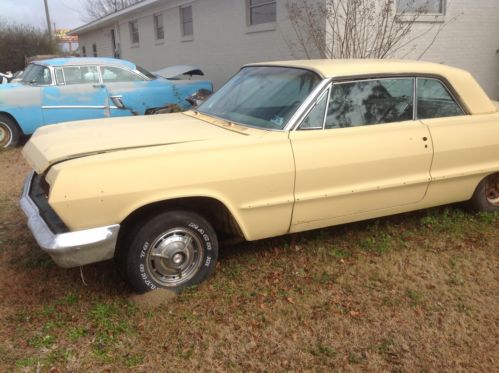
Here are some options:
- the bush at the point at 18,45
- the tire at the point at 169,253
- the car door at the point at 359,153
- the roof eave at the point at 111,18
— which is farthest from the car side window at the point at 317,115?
the bush at the point at 18,45

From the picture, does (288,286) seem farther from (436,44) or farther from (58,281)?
(436,44)

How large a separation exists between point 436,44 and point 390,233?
7.02 m

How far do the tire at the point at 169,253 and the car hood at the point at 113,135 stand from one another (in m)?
0.55

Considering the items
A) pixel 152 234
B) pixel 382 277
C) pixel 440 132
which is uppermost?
pixel 440 132

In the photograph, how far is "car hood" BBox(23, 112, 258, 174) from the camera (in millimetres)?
3207

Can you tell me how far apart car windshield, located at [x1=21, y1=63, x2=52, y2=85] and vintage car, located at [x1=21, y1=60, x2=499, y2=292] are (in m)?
4.87

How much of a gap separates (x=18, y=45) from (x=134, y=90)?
84.6ft

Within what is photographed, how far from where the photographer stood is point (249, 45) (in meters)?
11.3

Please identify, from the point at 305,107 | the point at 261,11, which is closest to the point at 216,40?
the point at 261,11

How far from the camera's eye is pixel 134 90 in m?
8.84

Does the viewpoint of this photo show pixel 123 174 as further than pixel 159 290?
No

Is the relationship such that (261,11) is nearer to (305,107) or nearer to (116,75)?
(116,75)

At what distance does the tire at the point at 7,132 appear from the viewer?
27.0 ft

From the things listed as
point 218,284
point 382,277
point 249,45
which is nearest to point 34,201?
point 218,284
